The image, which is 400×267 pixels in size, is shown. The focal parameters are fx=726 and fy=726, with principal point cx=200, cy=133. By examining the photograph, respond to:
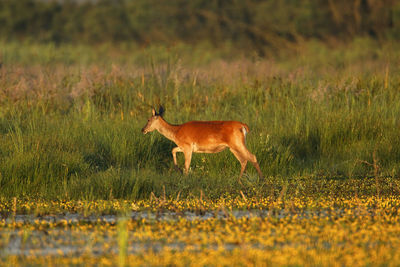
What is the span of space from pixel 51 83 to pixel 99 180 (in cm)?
773

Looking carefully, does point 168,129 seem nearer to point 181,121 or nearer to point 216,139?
point 216,139

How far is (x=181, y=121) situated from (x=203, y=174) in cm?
311

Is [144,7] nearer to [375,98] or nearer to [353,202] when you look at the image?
[375,98]

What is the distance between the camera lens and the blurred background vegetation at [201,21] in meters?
38.8

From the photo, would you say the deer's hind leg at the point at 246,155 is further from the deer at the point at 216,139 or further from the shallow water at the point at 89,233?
the shallow water at the point at 89,233

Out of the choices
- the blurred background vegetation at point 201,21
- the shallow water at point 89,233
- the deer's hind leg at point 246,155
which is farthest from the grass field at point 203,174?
the blurred background vegetation at point 201,21

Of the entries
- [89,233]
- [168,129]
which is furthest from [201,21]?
[89,233]

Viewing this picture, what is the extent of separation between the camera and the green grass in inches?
405

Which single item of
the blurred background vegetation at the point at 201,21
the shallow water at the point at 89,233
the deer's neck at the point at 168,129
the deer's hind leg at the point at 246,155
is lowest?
the shallow water at the point at 89,233

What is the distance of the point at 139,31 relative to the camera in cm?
4950

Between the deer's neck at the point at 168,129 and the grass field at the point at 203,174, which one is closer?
the grass field at the point at 203,174

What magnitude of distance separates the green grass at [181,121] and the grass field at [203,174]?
35 millimetres

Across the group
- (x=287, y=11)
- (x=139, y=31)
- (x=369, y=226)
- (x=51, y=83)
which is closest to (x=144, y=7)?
(x=139, y=31)

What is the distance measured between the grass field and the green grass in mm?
35
